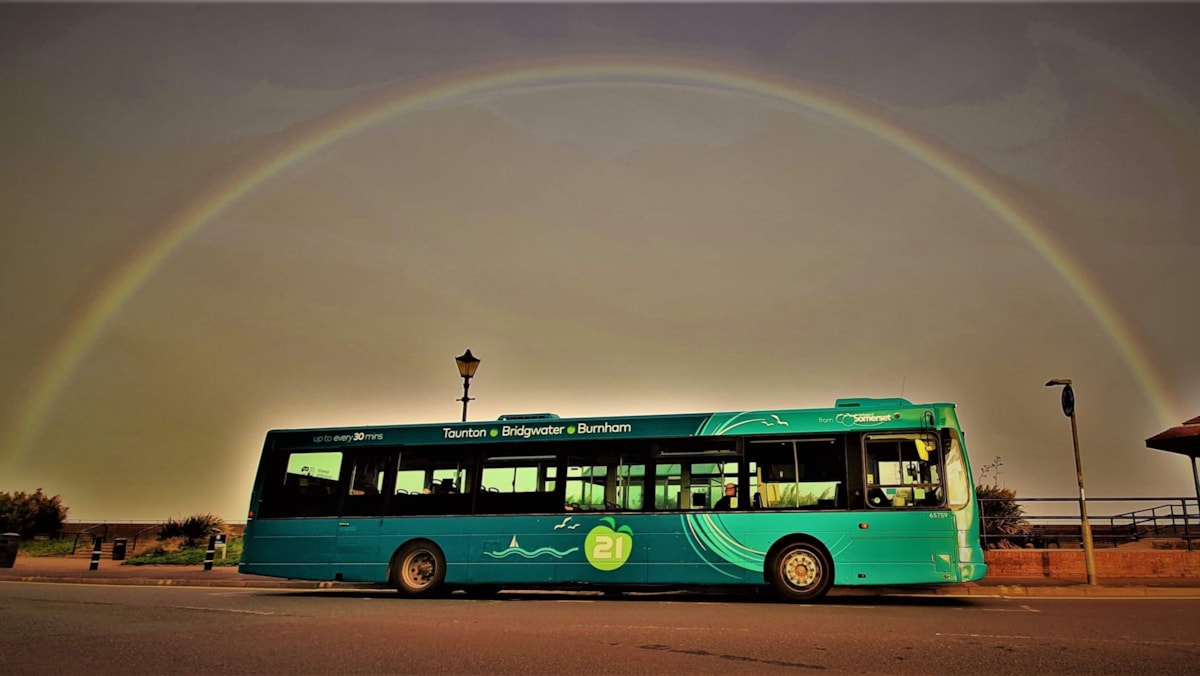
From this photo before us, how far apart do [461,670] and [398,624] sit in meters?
3.66

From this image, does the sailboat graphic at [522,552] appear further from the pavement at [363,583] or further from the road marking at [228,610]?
the pavement at [363,583]

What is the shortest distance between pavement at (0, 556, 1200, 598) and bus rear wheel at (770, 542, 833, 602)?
1.14 metres

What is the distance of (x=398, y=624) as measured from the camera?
35.2 ft

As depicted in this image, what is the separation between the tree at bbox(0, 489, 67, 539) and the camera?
36438mm

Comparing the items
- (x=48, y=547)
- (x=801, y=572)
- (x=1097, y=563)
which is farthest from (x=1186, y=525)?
(x=48, y=547)

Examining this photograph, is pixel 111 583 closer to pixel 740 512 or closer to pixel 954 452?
pixel 740 512

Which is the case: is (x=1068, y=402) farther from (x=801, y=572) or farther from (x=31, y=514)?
(x=31, y=514)

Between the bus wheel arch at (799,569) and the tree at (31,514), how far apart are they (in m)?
34.2

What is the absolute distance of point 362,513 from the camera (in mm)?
16625

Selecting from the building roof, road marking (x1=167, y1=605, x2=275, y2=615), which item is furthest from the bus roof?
the building roof

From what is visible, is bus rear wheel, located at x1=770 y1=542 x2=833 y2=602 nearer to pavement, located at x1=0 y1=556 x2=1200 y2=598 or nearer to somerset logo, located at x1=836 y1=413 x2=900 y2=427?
pavement, located at x1=0 y1=556 x2=1200 y2=598

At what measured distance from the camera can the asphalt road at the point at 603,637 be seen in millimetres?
7520

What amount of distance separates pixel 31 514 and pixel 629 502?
3266cm

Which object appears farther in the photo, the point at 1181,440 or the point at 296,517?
the point at 1181,440
